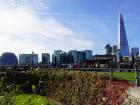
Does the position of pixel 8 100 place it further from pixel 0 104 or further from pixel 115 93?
pixel 115 93

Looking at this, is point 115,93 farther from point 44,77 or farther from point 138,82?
point 44,77

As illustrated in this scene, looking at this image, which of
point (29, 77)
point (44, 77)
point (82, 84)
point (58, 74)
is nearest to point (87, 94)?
point (82, 84)

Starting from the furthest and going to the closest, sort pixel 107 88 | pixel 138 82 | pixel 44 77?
pixel 44 77 → pixel 138 82 → pixel 107 88

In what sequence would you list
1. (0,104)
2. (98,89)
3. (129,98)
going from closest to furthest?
(0,104) → (129,98) → (98,89)

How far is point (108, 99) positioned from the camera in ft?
64.5

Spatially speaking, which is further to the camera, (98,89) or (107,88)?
(107,88)

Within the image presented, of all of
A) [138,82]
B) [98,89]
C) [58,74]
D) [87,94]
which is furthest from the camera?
[58,74]

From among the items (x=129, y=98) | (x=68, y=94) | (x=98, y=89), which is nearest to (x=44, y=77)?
(x=68, y=94)

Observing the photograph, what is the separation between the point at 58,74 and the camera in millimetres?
35062

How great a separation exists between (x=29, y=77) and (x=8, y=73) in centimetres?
227

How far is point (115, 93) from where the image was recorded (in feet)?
65.7

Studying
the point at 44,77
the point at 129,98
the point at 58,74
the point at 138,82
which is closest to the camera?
the point at 129,98

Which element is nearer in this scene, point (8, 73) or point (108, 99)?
point (108, 99)

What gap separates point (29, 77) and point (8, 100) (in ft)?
95.1
